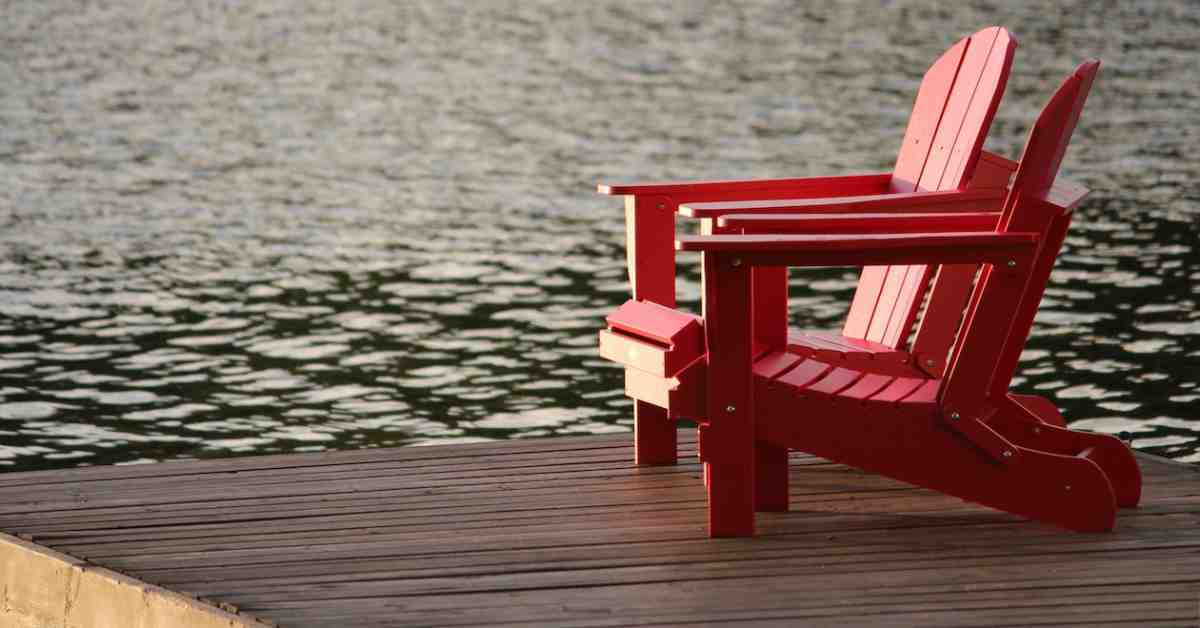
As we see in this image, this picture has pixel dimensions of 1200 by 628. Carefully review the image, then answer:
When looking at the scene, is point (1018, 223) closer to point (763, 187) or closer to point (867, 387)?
point (867, 387)

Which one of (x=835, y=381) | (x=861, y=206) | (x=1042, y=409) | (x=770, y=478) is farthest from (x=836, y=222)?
(x=1042, y=409)

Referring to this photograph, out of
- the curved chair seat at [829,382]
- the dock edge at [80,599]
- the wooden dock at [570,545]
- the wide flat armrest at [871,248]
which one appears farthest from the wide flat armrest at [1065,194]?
the dock edge at [80,599]

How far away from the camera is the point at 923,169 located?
484 centimetres

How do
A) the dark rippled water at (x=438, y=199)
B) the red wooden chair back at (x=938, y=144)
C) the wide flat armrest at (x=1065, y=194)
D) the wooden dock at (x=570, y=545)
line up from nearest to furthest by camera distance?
the wooden dock at (x=570, y=545) < the wide flat armrest at (x=1065, y=194) < the red wooden chair back at (x=938, y=144) < the dark rippled water at (x=438, y=199)

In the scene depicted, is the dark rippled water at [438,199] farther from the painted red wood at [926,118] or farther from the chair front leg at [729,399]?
the chair front leg at [729,399]

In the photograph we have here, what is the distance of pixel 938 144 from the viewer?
15.7ft

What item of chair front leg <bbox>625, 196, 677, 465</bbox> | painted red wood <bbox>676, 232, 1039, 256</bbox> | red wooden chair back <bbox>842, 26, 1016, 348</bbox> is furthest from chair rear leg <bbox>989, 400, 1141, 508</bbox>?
chair front leg <bbox>625, 196, 677, 465</bbox>

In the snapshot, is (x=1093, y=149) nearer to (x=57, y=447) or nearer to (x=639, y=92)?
(x=639, y=92)

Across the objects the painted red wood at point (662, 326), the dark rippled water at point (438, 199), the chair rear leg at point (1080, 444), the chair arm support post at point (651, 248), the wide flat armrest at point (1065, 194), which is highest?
the wide flat armrest at point (1065, 194)

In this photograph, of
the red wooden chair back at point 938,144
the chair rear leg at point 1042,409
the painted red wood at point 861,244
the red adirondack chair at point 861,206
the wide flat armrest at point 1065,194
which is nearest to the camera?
the painted red wood at point 861,244

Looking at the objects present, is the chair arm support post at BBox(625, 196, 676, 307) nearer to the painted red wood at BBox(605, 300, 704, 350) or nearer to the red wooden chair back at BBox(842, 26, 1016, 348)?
the painted red wood at BBox(605, 300, 704, 350)

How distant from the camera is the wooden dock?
355 centimetres

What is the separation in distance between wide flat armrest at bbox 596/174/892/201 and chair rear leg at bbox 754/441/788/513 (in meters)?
0.76

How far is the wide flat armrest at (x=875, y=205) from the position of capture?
4344 millimetres
